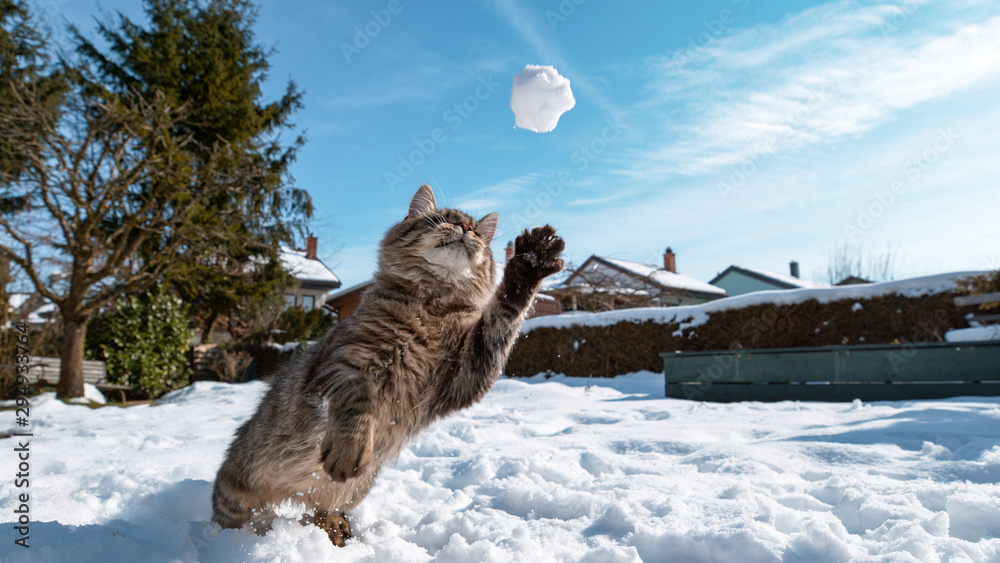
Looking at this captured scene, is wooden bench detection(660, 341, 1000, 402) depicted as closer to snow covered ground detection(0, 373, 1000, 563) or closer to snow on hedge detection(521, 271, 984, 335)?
snow covered ground detection(0, 373, 1000, 563)

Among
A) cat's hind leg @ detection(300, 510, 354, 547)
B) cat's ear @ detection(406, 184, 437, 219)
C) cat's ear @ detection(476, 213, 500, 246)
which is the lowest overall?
cat's hind leg @ detection(300, 510, 354, 547)

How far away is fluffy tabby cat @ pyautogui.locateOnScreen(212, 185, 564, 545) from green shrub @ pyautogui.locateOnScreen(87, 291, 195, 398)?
35.9ft

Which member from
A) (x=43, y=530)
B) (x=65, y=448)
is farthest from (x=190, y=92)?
(x=43, y=530)

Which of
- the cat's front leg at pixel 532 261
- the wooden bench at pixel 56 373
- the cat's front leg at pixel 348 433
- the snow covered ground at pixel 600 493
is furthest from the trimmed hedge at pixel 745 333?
the wooden bench at pixel 56 373

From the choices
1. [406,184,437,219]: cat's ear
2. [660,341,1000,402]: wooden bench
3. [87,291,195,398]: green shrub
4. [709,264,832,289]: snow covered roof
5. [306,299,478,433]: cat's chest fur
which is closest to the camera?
[306,299,478,433]: cat's chest fur

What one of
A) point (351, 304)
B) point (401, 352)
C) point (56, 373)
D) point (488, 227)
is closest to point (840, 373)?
point (488, 227)

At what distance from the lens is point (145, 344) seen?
37.7ft

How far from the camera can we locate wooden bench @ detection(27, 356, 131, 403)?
984 cm

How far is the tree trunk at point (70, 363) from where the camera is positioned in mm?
9625

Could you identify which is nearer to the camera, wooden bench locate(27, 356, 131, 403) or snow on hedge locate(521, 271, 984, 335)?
snow on hedge locate(521, 271, 984, 335)

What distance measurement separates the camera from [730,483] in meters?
2.98

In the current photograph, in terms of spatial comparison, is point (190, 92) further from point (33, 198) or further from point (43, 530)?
point (43, 530)

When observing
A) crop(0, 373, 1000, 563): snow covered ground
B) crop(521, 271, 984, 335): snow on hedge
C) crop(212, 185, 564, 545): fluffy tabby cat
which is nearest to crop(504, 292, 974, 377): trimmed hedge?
crop(521, 271, 984, 335): snow on hedge

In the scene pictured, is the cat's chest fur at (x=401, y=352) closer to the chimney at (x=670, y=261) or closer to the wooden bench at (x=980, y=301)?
the wooden bench at (x=980, y=301)
